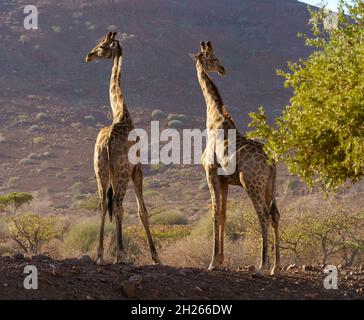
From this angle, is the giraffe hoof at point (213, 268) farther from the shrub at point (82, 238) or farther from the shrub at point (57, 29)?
the shrub at point (57, 29)

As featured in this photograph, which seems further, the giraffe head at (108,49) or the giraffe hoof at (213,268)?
the giraffe head at (108,49)

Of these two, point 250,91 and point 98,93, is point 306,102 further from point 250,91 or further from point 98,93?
point 250,91

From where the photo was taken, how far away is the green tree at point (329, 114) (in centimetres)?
1079

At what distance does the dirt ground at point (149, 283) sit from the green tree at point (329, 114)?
5.63ft

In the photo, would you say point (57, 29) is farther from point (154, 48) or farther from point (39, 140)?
point (39, 140)

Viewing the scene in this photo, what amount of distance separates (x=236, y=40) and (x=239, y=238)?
66.9m

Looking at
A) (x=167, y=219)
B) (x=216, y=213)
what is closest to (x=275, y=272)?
(x=216, y=213)

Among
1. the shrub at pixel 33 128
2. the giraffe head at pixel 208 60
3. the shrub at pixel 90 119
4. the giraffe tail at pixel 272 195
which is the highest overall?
the shrub at pixel 90 119

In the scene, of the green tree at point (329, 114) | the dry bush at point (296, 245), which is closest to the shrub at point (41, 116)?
the dry bush at point (296, 245)

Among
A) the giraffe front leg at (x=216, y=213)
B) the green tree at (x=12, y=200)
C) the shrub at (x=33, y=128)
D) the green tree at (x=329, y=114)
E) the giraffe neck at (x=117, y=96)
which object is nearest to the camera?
the green tree at (x=329, y=114)

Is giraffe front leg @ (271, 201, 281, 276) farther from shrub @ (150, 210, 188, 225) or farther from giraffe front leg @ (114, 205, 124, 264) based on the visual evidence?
shrub @ (150, 210, 188, 225)

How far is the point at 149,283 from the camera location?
37.9ft

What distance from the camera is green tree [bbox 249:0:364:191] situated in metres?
10.8

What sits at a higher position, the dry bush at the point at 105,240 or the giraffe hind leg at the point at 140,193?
the giraffe hind leg at the point at 140,193
